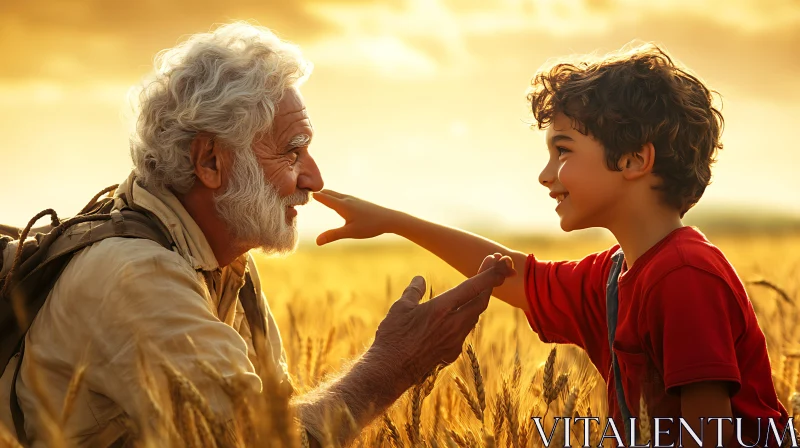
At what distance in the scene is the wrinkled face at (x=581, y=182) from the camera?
9.95 ft

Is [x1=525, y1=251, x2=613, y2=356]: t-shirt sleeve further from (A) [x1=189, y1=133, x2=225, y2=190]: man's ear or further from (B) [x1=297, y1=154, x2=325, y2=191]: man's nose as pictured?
(A) [x1=189, y1=133, x2=225, y2=190]: man's ear

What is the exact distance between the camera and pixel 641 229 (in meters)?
2.99

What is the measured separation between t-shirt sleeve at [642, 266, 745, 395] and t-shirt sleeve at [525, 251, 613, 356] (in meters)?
0.57

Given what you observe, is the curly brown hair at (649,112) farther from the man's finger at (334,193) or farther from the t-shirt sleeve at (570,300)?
the man's finger at (334,193)

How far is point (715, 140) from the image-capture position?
3350 mm

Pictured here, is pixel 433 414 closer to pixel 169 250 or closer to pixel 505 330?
pixel 169 250

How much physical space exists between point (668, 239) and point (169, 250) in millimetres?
1629

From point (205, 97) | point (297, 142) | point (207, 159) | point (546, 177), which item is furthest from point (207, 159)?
point (546, 177)

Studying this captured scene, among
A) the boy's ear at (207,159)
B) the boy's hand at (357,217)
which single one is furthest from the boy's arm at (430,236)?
the boy's ear at (207,159)

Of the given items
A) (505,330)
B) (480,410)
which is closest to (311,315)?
(505,330)

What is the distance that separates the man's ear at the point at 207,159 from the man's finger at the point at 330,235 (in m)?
0.51

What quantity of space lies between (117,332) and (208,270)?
50 centimetres

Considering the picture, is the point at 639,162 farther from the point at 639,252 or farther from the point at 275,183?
the point at 275,183

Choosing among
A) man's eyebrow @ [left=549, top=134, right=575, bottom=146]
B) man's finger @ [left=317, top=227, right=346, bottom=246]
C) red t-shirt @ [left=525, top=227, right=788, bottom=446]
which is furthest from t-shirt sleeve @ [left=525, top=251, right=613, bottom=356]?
man's finger @ [left=317, top=227, right=346, bottom=246]
